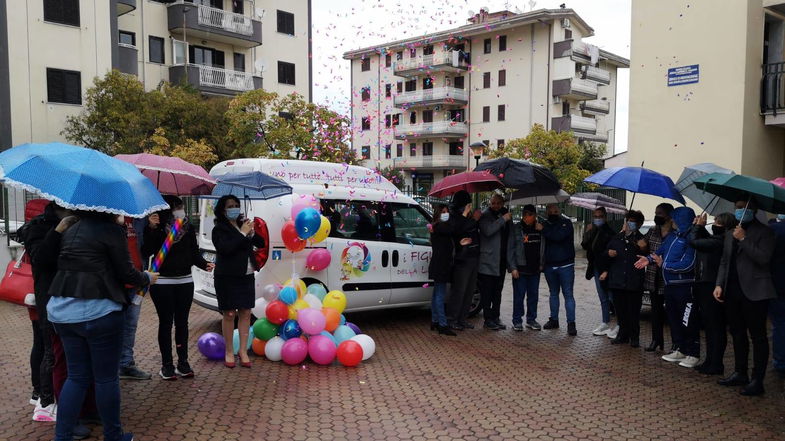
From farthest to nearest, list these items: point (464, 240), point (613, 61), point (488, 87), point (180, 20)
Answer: point (613, 61) → point (488, 87) → point (180, 20) → point (464, 240)

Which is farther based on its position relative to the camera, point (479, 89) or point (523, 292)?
point (479, 89)

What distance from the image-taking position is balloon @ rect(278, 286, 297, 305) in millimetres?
6551

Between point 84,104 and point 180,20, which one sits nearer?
point 84,104

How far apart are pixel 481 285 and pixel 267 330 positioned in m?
3.22

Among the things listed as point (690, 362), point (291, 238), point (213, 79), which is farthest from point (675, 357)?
point (213, 79)

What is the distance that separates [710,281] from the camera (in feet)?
20.4

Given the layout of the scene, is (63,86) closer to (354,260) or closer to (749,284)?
(354,260)

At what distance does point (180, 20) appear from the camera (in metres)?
25.0

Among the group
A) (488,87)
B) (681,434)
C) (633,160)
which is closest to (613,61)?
(488,87)

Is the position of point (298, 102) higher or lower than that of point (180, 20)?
lower

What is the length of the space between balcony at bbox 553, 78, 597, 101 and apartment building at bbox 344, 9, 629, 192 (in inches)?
2.8

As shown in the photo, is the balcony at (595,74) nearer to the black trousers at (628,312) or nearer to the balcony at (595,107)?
the balcony at (595,107)

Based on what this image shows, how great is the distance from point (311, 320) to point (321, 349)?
1.09 feet

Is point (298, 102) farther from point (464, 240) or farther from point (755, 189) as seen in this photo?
point (755, 189)
